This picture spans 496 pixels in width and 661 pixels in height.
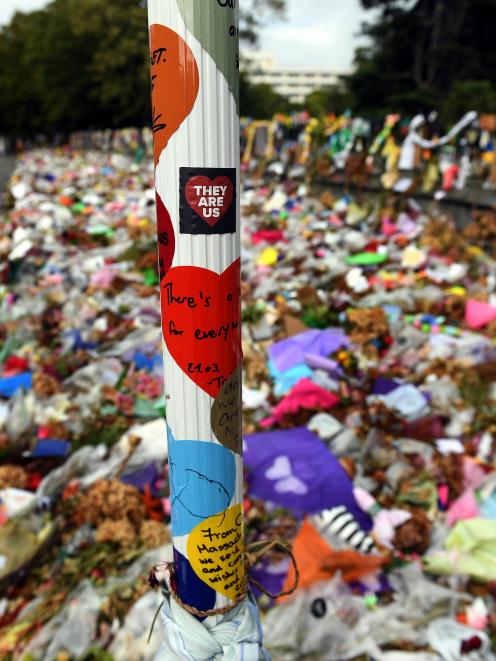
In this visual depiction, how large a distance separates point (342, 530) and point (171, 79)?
284 centimetres

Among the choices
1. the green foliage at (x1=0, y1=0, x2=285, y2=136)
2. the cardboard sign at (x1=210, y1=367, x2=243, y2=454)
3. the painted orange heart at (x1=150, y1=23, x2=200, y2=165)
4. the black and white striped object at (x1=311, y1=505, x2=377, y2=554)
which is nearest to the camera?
the painted orange heart at (x1=150, y1=23, x2=200, y2=165)

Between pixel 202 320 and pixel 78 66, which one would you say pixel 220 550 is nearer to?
pixel 202 320

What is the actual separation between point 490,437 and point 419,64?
27.0m

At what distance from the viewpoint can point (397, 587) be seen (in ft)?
9.95

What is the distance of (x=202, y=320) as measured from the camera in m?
1.31

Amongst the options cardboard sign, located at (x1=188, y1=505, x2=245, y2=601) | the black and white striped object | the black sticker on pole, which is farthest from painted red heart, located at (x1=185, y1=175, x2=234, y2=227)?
the black and white striped object

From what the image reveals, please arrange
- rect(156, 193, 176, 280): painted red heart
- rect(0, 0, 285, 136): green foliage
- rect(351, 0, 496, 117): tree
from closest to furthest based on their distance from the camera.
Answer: rect(156, 193, 176, 280): painted red heart, rect(351, 0, 496, 117): tree, rect(0, 0, 285, 136): green foliage

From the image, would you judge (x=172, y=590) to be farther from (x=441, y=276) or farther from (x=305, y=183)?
(x=305, y=183)

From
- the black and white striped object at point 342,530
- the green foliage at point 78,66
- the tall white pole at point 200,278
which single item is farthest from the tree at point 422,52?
the tall white pole at point 200,278

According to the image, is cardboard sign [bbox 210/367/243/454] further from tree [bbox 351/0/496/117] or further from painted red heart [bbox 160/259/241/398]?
tree [bbox 351/0/496/117]

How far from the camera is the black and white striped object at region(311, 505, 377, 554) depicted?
326cm

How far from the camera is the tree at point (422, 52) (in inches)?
986

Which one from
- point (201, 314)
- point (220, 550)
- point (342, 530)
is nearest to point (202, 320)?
point (201, 314)

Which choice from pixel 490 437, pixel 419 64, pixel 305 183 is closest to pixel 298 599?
pixel 490 437
